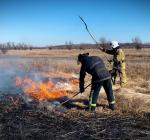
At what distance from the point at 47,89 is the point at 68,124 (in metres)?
4.64

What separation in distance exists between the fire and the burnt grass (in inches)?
67.5

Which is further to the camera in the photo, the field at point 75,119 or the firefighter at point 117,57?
the firefighter at point 117,57

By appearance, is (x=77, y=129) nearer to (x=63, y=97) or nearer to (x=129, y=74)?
(x=63, y=97)

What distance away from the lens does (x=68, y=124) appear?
8906 millimetres

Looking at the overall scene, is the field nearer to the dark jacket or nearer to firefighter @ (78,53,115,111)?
firefighter @ (78,53,115,111)

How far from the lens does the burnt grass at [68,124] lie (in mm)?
7945

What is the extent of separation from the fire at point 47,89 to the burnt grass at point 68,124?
1714 mm

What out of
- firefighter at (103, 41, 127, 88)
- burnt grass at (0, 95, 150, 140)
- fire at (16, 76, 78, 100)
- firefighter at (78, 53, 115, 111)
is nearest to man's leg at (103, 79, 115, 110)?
firefighter at (78, 53, 115, 111)

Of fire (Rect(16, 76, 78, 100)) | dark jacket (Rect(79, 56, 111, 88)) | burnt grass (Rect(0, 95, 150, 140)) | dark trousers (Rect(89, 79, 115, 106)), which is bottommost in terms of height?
burnt grass (Rect(0, 95, 150, 140))

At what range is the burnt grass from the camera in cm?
795

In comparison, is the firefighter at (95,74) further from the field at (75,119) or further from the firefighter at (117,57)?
the firefighter at (117,57)

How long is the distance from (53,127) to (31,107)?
227 cm

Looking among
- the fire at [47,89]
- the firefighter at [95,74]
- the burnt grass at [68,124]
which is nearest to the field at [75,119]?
the burnt grass at [68,124]

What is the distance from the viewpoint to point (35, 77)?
1703 cm
